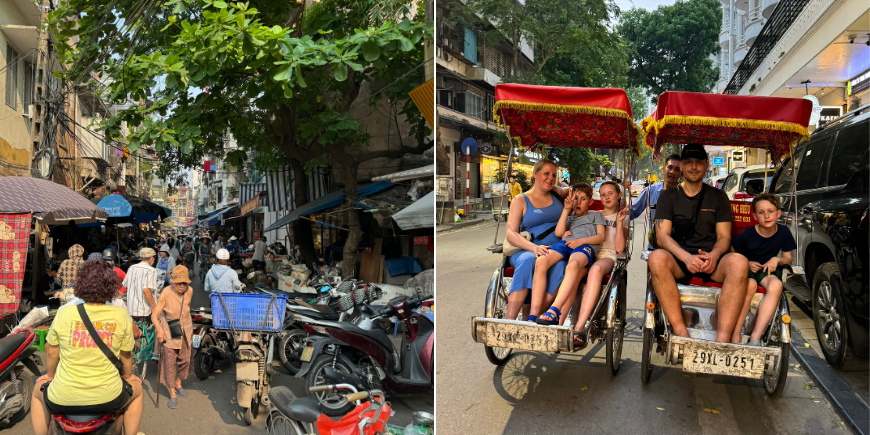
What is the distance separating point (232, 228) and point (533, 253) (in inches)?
212

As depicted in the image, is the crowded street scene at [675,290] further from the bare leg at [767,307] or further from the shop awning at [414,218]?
the shop awning at [414,218]

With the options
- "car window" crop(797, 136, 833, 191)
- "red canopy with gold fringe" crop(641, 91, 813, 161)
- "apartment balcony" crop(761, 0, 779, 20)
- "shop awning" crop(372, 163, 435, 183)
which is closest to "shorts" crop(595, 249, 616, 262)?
"red canopy with gold fringe" crop(641, 91, 813, 161)

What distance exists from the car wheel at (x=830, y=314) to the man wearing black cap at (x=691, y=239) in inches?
41.0

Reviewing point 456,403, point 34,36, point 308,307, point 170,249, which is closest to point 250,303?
point 308,307

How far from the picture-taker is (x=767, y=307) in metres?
3.79

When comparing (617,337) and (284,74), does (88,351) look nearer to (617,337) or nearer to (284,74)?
(284,74)

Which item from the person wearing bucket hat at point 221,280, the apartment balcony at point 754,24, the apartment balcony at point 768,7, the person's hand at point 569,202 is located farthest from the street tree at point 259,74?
the apartment balcony at point 754,24

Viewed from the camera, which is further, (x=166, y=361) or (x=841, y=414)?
(x=166, y=361)

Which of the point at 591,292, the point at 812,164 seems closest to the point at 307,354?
the point at 591,292

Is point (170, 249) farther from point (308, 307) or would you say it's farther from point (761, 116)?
point (761, 116)

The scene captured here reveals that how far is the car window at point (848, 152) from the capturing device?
16.3 ft

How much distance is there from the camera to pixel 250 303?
16.6 feet

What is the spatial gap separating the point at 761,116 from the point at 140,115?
5979 mm

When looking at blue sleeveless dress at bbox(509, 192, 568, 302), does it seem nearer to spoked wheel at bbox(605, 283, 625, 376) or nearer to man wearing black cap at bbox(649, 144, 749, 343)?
spoked wheel at bbox(605, 283, 625, 376)
